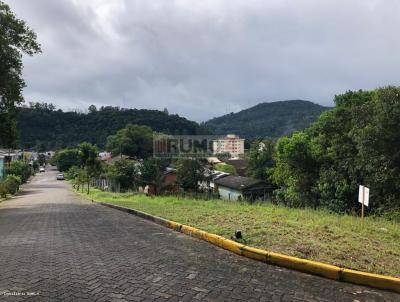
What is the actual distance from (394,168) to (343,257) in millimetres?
16505

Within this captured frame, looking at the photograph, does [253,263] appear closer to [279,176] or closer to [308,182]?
[308,182]

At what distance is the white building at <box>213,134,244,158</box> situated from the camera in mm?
64500

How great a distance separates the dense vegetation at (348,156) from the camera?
68.3 feet

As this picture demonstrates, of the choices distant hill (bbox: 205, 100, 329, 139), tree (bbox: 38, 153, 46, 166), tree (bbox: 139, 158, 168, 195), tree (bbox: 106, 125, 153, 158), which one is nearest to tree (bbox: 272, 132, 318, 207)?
tree (bbox: 139, 158, 168, 195)

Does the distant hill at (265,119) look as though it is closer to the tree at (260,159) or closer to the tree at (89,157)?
the tree at (260,159)

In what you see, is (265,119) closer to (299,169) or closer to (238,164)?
(238,164)

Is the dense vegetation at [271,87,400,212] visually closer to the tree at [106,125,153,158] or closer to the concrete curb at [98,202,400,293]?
the concrete curb at [98,202,400,293]

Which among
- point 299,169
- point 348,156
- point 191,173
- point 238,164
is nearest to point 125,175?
point 191,173

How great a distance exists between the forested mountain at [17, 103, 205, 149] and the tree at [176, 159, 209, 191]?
248 feet

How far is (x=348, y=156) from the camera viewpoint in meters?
27.6

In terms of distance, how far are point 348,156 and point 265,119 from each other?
106m

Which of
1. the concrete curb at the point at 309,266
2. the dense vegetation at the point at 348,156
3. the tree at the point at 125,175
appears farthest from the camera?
the tree at the point at 125,175

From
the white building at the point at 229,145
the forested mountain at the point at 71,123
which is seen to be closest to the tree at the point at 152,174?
the white building at the point at 229,145

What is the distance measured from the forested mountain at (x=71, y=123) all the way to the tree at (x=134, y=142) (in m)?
15.4
